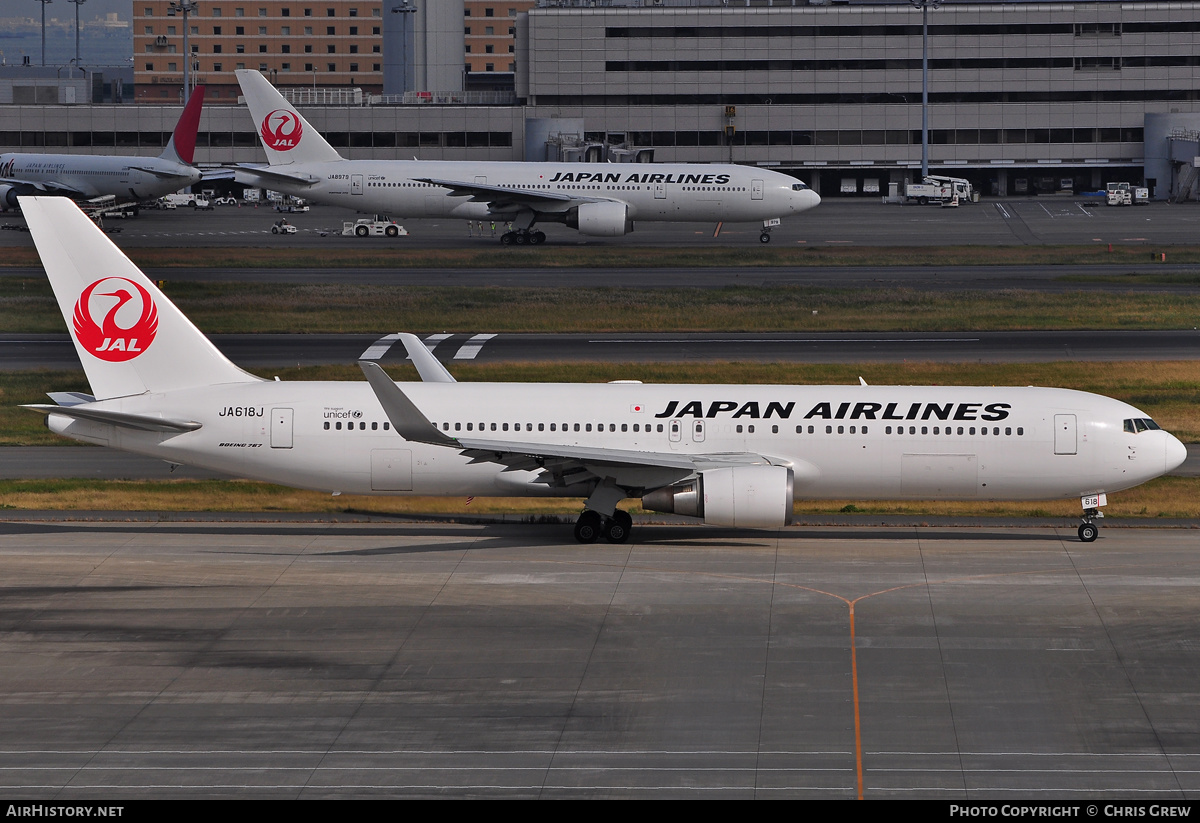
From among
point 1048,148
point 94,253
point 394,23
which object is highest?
point 394,23

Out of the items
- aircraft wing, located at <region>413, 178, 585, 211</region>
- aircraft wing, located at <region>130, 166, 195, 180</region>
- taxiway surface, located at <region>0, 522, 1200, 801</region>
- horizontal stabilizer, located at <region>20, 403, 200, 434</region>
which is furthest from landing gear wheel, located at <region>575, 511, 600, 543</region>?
aircraft wing, located at <region>130, 166, 195, 180</region>

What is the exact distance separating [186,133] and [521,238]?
35999mm

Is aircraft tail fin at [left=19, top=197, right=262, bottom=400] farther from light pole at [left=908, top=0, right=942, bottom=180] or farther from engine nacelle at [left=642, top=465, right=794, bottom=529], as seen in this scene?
light pole at [left=908, top=0, right=942, bottom=180]

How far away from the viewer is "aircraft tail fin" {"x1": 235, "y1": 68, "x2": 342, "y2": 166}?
96.1m

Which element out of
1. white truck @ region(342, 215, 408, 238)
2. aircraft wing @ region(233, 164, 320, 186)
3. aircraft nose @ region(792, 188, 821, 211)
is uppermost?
aircraft wing @ region(233, 164, 320, 186)

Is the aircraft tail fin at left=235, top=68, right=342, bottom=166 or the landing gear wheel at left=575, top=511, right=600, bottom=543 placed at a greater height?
the aircraft tail fin at left=235, top=68, right=342, bottom=166

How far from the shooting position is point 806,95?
147 m

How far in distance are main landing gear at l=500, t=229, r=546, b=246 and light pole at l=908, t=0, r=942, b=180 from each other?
58072mm

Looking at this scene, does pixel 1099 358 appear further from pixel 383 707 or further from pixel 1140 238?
pixel 1140 238

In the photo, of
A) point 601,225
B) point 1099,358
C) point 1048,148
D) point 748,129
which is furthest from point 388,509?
point 1048,148

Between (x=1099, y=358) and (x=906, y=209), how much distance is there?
7828 centimetres

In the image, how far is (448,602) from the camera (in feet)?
92.7

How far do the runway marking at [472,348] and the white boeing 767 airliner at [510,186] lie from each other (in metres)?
36.3

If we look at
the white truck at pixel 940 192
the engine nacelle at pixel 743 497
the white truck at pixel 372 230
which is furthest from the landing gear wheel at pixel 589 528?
the white truck at pixel 940 192
